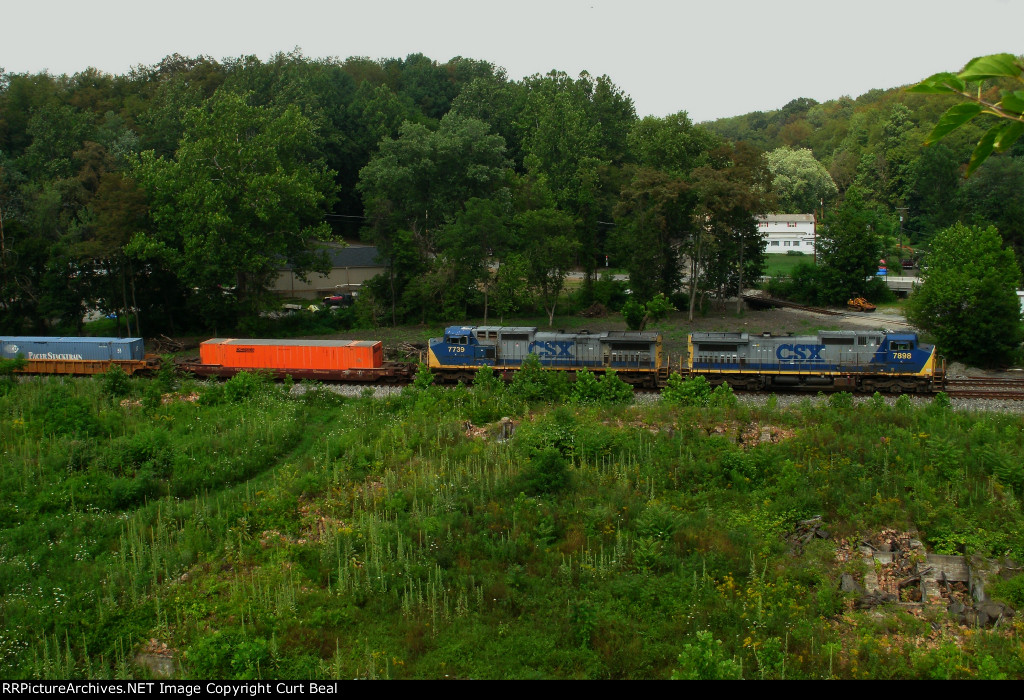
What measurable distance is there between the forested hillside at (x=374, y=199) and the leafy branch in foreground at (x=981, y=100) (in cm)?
4081

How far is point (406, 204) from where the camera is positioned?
5028cm

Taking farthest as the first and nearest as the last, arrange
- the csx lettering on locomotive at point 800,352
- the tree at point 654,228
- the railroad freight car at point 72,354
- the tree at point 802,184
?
the tree at point 802,184 < the tree at point 654,228 < the railroad freight car at point 72,354 < the csx lettering on locomotive at point 800,352

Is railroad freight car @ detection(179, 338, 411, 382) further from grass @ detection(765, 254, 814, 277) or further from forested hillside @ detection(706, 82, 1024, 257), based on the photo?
grass @ detection(765, 254, 814, 277)

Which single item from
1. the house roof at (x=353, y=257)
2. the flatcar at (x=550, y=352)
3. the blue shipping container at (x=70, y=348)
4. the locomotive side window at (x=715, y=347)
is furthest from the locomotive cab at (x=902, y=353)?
the house roof at (x=353, y=257)

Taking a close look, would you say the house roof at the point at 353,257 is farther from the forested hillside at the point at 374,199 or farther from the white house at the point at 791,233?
the white house at the point at 791,233

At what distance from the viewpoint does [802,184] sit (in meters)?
87.4

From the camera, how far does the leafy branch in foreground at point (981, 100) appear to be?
2.94 meters

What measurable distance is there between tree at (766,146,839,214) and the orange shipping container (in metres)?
67.2

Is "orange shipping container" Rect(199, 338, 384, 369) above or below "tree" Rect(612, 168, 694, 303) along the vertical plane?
below

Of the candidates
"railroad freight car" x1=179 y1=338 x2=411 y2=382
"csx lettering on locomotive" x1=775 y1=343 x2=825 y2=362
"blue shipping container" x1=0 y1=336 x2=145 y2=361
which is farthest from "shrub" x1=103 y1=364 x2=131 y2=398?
"csx lettering on locomotive" x1=775 y1=343 x2=825 y2=362

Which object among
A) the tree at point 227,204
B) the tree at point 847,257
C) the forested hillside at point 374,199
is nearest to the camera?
the tree at point 227,204

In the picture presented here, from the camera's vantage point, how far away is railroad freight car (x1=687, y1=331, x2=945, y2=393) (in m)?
30.9

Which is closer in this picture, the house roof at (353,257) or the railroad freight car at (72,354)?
the railroad freight car at (72,354)
